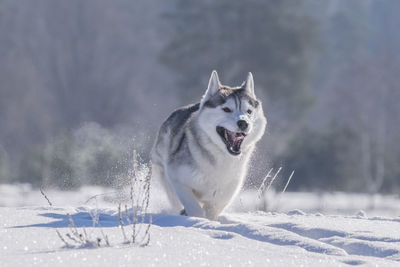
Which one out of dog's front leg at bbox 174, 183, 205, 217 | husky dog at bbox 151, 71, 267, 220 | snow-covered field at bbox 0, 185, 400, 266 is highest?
husky dog at bbox 151, 71, 267, 220

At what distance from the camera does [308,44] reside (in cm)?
3188

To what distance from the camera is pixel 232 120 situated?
5.84 m

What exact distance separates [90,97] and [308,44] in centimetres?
1117

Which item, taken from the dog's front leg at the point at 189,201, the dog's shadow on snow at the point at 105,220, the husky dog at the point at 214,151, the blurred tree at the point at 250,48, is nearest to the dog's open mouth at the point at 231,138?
the husky dog at the point at 214,151

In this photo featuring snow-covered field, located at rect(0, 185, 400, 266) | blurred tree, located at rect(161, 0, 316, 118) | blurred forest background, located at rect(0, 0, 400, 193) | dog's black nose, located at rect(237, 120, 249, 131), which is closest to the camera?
snow-covered field, located at rect(0, 185, 400, 266)

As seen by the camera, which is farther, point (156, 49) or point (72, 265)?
point (156, 49)

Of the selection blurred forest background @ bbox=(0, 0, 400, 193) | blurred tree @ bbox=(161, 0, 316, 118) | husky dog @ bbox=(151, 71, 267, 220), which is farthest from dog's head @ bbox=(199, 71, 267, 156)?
blurred tree @ bbox=(161, 0, 316, 118)

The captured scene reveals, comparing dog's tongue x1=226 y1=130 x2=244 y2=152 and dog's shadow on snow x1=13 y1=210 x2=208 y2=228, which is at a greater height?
dog's tongue x1=226 y1=130 x2=244 y2=152

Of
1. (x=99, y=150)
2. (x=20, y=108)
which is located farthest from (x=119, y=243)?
(x=20, y=108)

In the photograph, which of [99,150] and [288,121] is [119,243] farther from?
[288,121]

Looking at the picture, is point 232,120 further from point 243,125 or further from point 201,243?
point 201,243

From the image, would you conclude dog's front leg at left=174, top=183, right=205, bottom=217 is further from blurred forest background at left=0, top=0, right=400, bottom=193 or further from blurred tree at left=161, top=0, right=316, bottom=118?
blurred tree at left=161, top=0, right=316, bottom=118

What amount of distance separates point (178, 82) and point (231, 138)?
26.5m

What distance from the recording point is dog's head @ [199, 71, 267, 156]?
5832 mm
